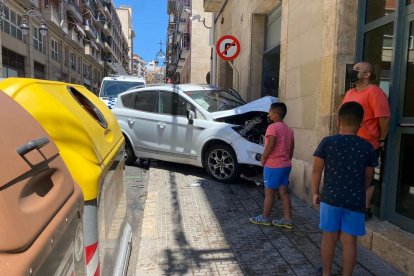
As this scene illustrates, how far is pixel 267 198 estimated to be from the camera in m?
4.59

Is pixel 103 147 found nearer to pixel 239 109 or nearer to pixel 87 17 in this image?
pixel 239 109

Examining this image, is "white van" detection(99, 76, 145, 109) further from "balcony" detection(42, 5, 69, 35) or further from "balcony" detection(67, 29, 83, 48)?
"balcony" detection(67, 29, 83, 48)

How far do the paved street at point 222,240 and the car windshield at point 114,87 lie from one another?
38.3 feet

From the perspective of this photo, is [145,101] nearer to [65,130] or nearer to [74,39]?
[65,130]

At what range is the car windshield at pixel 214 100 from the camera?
24.6 ft

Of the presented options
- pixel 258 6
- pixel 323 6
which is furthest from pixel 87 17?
pixel 323 6

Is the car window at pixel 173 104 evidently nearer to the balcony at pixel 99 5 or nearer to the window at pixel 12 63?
the window at pixel 12 63

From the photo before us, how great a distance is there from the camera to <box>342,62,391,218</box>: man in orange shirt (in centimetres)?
372

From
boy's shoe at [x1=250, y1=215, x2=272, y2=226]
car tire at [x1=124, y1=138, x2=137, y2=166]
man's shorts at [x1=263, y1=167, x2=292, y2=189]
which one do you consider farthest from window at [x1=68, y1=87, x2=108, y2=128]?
car tire at [x1=124, y1=138, x2=137, y2=166]

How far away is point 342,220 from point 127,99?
6.22 metres

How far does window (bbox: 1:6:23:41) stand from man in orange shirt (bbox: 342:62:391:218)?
24.6 meters

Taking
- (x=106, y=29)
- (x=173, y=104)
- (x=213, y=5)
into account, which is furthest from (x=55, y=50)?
(x=173, y=104)

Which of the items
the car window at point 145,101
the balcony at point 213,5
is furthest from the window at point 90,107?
the balcony at point 213,5

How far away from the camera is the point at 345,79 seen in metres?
4.82
